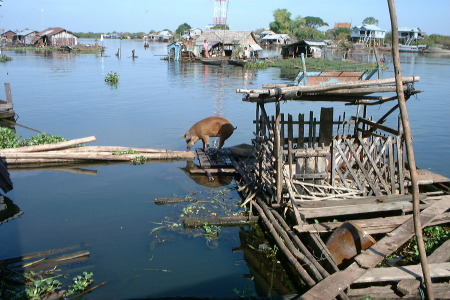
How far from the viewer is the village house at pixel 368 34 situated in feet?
285

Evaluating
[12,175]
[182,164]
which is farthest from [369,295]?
[12,175]

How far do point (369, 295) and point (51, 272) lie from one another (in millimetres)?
4852

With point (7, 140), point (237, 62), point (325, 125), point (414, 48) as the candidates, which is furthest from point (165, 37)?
point (325, 125)

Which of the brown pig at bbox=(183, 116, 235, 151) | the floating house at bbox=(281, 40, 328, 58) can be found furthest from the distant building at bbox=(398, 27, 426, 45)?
the brown pig at bbox=(183, 116, 235, 151)

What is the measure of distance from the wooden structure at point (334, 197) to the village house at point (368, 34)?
270 feet

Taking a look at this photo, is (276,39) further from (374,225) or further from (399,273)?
(399,273)

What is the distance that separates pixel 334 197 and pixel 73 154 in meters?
8.16

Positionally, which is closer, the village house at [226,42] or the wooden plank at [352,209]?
the wooden plank at [352,209]

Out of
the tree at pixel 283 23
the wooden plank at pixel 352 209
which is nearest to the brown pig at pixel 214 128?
the wooden plank at pixel 352 209

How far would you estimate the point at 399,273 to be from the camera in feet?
18.9

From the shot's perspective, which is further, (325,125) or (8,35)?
(8,35)

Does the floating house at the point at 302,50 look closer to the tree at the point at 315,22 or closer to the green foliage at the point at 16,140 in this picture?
the green foliage at the point at 16,140

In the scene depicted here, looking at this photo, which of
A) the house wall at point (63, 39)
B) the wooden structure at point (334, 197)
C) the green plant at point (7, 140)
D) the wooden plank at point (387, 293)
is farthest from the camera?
the house wall at point (63, 39)

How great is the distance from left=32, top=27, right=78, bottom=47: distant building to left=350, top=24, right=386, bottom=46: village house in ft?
200
